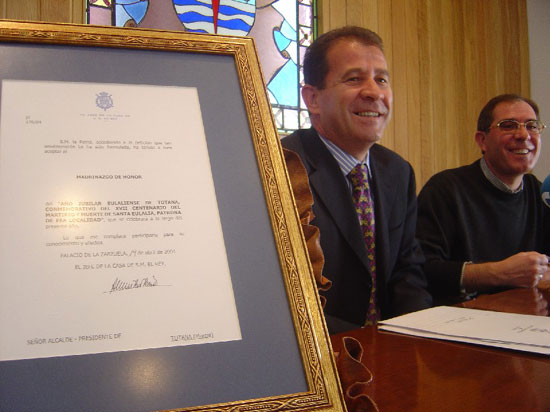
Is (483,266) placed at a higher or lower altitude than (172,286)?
lower

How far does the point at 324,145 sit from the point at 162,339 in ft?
3.42

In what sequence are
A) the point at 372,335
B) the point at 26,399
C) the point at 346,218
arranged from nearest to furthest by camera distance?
the point at 26,399 → the point at 372,335 → the point at 346,218

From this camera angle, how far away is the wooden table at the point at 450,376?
0.50 m

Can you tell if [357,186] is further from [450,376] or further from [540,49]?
[540,49]

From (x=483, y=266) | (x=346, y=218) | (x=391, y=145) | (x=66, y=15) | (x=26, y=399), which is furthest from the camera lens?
(x=391, y=145)

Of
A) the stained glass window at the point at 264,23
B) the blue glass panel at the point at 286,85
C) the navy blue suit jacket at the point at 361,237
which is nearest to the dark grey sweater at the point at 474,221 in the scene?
the navy blue suit jacket at the point at 361,237

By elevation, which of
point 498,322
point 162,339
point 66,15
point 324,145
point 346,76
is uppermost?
point 66,15

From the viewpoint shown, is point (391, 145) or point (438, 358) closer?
point (438, 358)

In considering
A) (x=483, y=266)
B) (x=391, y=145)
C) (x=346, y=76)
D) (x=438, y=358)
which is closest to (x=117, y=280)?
(x=438, y=358)

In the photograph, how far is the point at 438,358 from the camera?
0.67 m

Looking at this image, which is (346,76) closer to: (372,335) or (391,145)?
(372,335)

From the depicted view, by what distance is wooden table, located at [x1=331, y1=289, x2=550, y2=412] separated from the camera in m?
0.50
